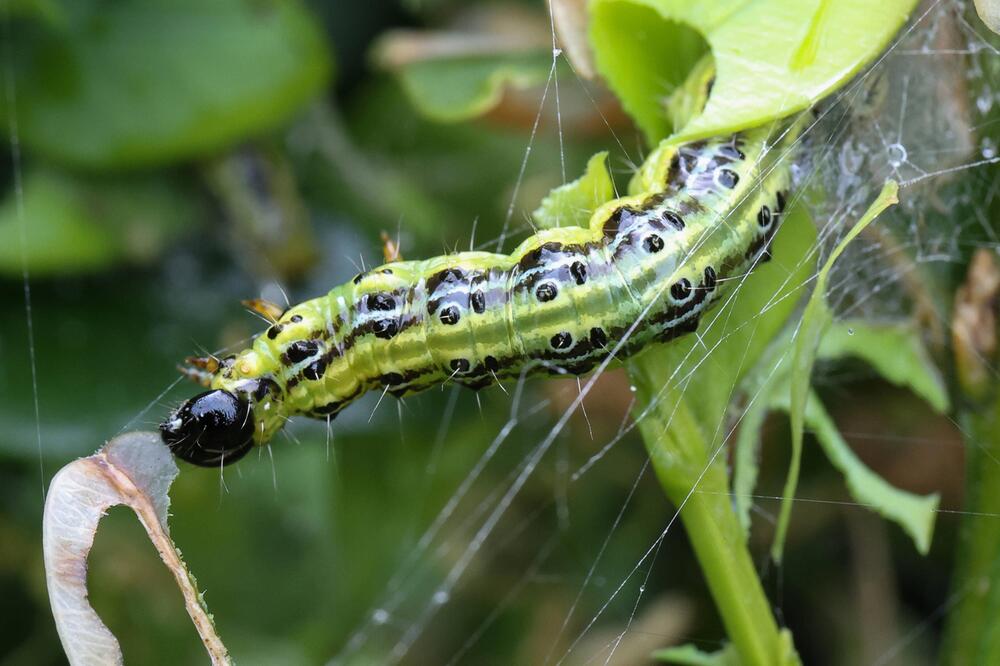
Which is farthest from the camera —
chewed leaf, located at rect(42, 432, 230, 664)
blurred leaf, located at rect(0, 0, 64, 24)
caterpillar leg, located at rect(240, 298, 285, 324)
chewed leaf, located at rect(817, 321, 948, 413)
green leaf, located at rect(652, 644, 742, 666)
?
blurred leaf, located at rect(0, 0, 64, 24)

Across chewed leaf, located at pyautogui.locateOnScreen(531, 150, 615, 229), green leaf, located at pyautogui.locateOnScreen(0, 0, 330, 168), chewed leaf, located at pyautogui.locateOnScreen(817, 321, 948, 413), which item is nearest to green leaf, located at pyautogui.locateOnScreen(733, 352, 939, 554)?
chewed leaf, located at pyautogui.locateOnScreen(817, 321, 948, 413)

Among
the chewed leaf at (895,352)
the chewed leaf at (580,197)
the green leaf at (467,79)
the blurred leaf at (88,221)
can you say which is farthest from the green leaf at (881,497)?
the blurred leaf at (88,221)

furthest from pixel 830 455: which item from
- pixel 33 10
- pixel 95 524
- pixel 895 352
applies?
pixel 33 10

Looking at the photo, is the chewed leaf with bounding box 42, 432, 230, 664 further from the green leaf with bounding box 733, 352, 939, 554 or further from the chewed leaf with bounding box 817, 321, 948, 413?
the chewed leaf with bounding box 817, 321, 948, 413

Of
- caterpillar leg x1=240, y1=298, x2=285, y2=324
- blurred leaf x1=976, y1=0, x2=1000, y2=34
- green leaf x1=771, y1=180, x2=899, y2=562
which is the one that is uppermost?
blurred leaf x1=976, y1=0, x2=1000, y2=34

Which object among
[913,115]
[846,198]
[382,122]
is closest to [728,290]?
[846,198]

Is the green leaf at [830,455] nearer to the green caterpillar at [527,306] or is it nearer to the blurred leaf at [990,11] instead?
the green caterpillar at [527,306]

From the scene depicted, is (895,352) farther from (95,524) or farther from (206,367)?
(95,524)
